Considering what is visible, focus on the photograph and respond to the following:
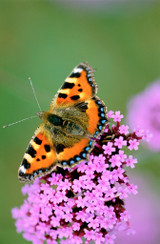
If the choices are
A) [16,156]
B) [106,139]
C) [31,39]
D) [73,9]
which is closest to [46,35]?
[31,39]

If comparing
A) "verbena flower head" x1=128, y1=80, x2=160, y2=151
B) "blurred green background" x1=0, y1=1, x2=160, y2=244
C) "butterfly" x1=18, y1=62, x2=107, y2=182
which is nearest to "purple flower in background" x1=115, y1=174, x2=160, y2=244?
"blurred green background" x1=0, y1=1, x2=160, y2=244

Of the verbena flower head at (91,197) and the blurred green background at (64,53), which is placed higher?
the blurred green background at (64,53)

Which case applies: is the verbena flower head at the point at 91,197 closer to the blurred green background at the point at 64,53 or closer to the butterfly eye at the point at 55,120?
the butterfly eye at the point at 55,120

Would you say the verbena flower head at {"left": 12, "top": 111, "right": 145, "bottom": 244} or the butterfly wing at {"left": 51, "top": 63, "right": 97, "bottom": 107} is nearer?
the verbena flower head at {"left": 12, "top": 111, "right": 145, "bottom": 244}

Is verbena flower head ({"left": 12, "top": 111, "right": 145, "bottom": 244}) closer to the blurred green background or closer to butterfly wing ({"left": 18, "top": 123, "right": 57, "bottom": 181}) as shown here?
butterfly wing ({"left": 18, "top": 123, "right": 57, "bottom": 181})

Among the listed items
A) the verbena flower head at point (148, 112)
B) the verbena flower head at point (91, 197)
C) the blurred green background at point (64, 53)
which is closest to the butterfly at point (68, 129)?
the verbena flower head at point (91, 197)

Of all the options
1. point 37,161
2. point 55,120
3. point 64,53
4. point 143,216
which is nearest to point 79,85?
point 55,120

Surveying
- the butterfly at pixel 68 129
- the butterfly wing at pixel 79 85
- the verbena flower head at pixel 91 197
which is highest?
the butterfly wing at pixel 79 85

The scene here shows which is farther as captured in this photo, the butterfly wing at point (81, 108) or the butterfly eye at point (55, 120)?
the butterfly eye at point (55, 120)
